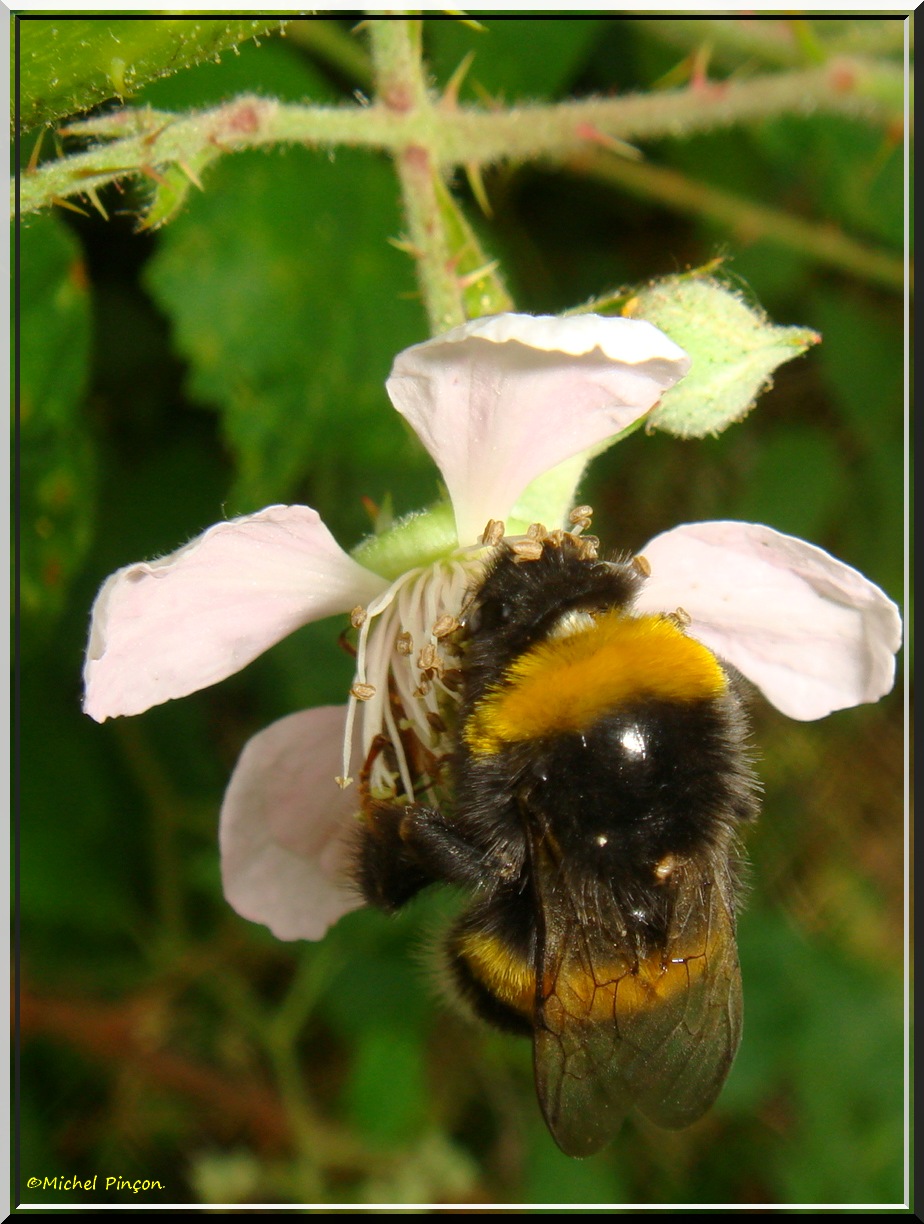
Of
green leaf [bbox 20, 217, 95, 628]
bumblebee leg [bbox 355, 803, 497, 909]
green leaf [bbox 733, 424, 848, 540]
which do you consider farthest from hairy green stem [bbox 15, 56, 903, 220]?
green leaf [bbox 733, 424, 848, 540]

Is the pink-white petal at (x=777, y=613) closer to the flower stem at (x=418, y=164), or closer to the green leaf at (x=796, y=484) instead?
the flower stem at (x=418, y=164)

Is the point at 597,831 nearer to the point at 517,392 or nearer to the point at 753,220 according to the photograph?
the point at 517,392

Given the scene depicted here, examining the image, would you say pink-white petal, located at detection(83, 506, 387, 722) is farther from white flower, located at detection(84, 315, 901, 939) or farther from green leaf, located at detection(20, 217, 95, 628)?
green leaf, located at detection(20, 217, 95, 628)

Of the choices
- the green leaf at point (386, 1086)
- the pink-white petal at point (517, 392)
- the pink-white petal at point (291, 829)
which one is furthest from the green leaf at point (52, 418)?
the green leaf at point (386, 1086)

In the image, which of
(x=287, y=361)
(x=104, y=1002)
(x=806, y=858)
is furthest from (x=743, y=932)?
(x=287, y=361)

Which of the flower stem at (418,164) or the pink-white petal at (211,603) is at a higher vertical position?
the flower stem at (418,164)

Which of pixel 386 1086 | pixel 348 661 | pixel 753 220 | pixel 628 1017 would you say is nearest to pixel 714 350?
pixel 628 1017

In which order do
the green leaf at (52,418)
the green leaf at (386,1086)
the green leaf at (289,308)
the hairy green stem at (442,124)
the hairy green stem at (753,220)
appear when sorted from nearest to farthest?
the hairy green stem at (442,124), the green leaf at (52,418), the green leaf at (289,308), the hairy green stem at (753,220), the green leaf at (386,1086)
